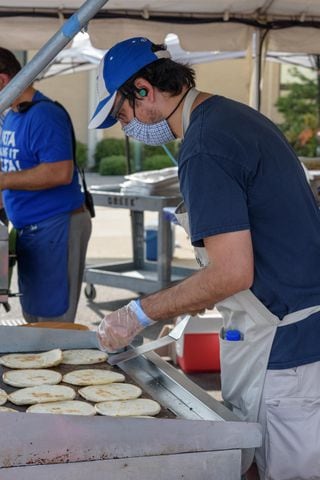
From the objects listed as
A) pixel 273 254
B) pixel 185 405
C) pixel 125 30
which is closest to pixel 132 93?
pixel 273 254

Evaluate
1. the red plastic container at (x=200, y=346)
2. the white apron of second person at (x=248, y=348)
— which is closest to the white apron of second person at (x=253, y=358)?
the white apron of second person at (x=248, y=348)

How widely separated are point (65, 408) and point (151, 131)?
78 centimetres

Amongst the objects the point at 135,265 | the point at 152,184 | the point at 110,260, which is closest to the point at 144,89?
the point at 152,184

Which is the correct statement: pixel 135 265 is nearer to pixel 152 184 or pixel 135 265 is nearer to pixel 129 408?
pixel 152 184

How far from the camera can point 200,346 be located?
17.1 ft

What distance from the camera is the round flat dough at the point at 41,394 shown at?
7.33 ft

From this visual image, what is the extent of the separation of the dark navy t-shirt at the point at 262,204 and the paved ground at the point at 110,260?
6.46 feet

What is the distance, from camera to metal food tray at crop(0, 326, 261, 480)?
175 cm

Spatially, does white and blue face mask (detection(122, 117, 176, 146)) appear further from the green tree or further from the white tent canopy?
the green tree

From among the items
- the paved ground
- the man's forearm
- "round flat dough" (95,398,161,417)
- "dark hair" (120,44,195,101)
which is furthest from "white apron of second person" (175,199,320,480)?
the paved ground

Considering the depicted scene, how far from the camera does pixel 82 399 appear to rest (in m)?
2.31

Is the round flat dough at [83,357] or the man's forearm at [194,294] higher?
the man's forearm at [194,294]

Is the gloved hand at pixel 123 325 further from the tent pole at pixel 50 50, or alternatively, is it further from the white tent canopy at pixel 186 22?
the white tent canopy at pixel 186 22

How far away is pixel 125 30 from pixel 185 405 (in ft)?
9.76
